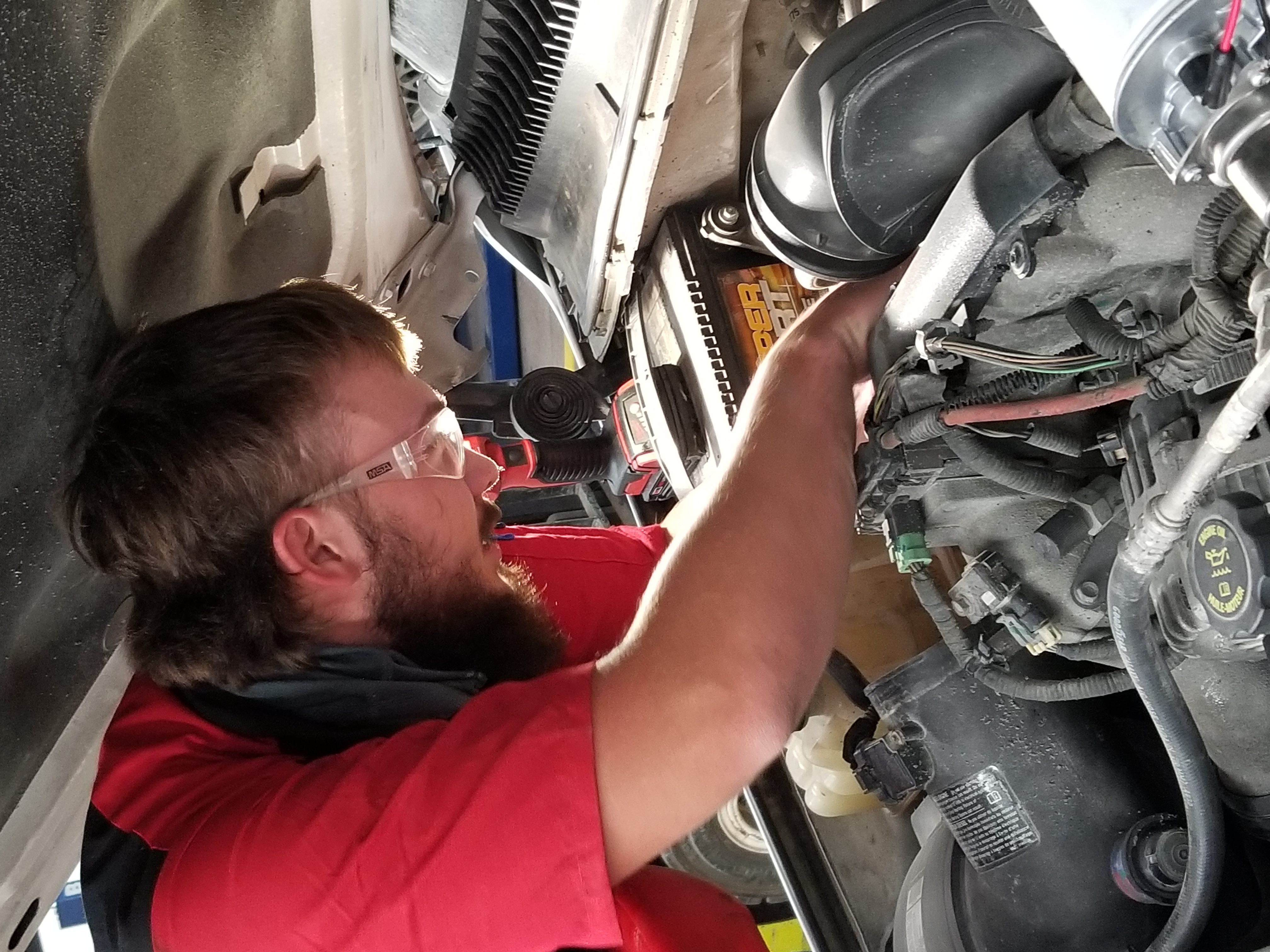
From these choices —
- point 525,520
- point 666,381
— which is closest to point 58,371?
point 666,381

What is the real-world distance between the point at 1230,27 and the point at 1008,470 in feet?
1.33

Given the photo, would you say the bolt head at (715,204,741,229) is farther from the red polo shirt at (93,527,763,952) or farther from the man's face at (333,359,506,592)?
the red polo shirt at (93,527,763,952)

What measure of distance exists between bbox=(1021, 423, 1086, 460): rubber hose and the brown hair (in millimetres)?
641

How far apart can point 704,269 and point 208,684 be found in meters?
0.73

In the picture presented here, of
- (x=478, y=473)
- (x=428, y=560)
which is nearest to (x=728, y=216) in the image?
(x=478, y=473)

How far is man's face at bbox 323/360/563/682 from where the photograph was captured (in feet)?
3.09

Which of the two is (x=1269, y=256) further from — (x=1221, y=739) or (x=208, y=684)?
(x=208, y=684)

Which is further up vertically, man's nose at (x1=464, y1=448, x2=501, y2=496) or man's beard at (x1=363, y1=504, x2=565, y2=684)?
man's nose at (x1=464, y1=448, x2=501, y2=496)

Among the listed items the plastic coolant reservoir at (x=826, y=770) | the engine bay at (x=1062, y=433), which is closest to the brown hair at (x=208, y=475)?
the engine bay at (x=1062, y=433)

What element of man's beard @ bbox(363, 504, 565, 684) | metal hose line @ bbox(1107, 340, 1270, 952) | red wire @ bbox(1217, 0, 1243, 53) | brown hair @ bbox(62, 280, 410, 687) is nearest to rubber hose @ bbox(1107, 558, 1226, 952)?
metal hose line @ bbox(1107, 340, 1270, 952)

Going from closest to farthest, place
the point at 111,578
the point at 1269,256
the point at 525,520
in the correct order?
1. the point at 1269,256
2. the point at 111,578
3. the point at 525,520

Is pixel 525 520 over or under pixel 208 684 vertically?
under

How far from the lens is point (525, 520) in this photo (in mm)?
2021

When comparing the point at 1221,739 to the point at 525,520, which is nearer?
the point at 1221,739
